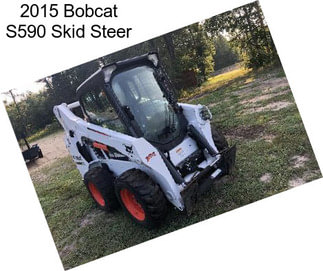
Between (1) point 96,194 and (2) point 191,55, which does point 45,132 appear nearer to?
(1) point 96,194

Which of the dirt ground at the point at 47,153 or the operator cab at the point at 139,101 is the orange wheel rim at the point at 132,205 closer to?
the operator cab at the point at 139,101

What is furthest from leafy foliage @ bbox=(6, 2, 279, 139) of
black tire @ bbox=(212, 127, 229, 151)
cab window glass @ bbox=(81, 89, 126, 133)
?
black tire @ bbox=(212, 127, 229, 151)

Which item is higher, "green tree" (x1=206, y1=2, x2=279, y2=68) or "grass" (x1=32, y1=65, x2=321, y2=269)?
"green tree" (x1=206, y1=2, x2=279, y2=68)

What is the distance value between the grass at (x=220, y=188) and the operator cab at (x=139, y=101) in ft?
3.61

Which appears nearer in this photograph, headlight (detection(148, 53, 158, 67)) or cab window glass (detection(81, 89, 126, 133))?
cab window glass (detection(81, 89, 126, 133))

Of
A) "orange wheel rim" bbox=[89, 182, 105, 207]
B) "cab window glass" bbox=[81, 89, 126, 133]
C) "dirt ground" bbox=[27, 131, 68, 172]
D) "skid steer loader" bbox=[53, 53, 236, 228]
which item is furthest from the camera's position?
"dirt ground" bbox=[27, 131, 68, 172]

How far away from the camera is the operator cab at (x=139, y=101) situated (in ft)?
14.2

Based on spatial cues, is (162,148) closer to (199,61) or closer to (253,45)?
(253,45)

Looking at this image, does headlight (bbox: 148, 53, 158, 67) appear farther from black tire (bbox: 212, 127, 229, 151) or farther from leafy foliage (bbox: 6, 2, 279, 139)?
black tire (bbox: 212, 127, 229, 151)

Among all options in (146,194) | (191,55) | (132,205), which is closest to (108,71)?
(146,194)

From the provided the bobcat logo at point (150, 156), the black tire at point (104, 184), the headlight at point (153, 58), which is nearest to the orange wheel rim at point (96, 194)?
the black tire at point (104, 184)

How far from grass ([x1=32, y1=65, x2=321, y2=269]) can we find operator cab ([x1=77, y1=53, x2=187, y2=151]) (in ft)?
3.61

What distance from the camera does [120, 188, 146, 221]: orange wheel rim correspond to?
168 inches

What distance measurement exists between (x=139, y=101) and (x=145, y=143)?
75cm
